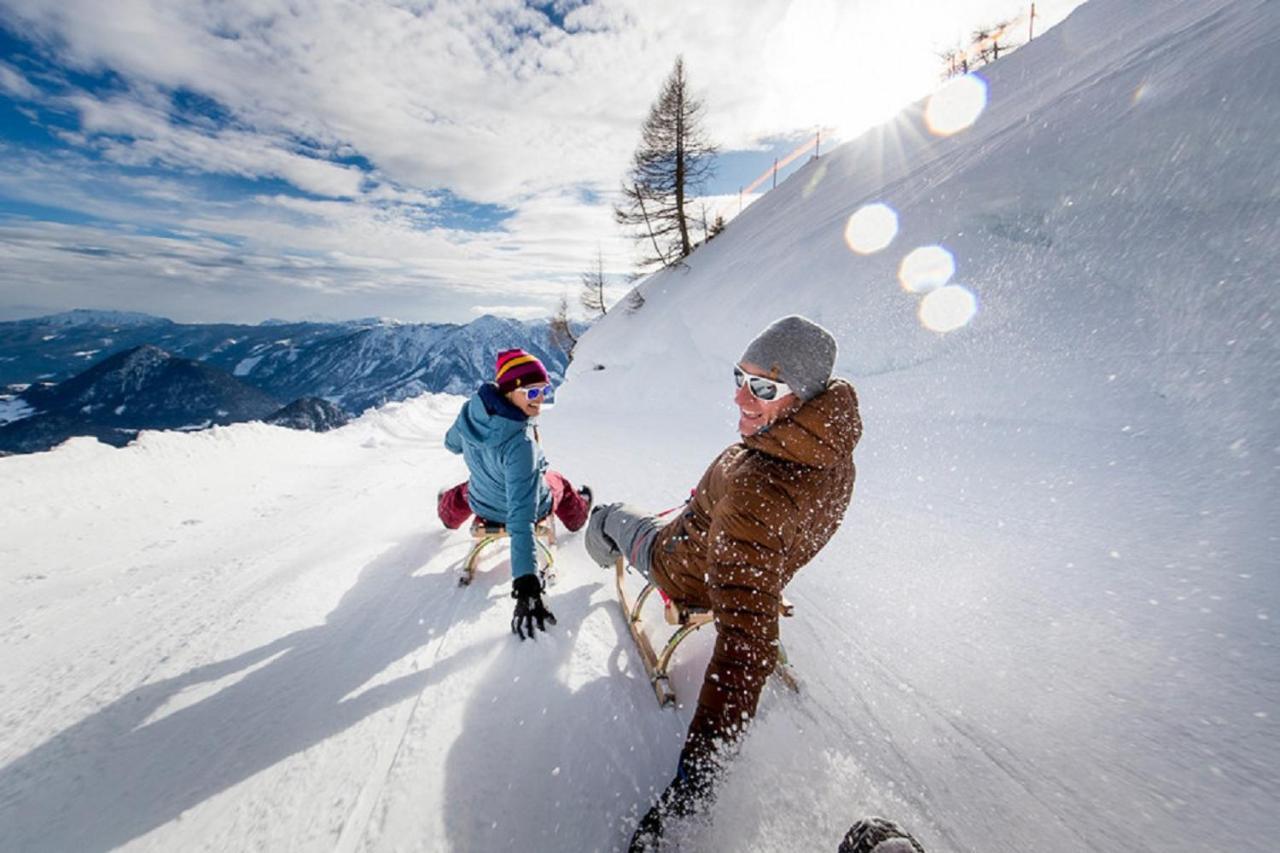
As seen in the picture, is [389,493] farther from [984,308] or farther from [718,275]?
[718,275]

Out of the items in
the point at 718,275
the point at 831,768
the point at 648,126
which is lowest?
the point at 831,768

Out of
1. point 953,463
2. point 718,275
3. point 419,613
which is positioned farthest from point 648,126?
point 419,613

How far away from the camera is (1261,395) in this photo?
3.07 metres

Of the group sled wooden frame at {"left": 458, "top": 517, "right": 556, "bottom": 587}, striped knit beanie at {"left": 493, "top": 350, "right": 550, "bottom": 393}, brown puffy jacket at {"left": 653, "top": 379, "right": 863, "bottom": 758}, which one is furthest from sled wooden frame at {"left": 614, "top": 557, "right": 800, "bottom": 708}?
striped knit beanie at {"left": 493, "top": 350, "right": 550, "bottom": 393}

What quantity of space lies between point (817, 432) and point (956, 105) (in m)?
15.4

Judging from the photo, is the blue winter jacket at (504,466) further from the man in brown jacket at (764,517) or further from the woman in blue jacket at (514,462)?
the man in brown jacket at (764,517)

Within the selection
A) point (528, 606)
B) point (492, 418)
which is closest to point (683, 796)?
point (528, 606)

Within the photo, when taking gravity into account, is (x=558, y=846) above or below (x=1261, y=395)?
below

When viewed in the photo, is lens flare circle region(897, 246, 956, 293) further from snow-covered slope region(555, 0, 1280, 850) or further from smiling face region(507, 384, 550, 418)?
smiling face region(507, 384, 550, 418)

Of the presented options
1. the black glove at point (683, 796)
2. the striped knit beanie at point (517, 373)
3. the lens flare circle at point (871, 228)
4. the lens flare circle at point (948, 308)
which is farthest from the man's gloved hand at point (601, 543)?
the lens flare circle at point (871, 228)

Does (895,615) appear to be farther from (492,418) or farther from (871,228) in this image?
(871,228)

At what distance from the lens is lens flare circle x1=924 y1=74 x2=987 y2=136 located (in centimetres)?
1112

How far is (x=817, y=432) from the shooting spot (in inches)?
73.8

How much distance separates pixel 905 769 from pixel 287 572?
4.21m
